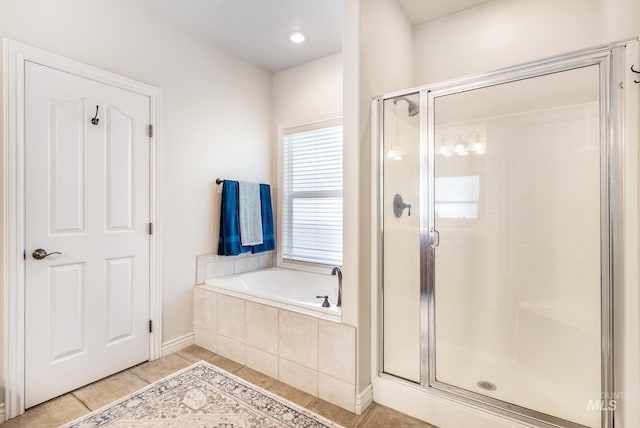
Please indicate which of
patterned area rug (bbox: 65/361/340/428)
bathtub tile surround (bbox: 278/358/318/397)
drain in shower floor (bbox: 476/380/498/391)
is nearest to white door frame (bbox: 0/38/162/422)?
patterned area rug (bbox: 65/361/340/428)

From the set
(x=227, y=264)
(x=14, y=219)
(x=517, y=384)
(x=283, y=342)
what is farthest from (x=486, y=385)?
(x=14, y=219)

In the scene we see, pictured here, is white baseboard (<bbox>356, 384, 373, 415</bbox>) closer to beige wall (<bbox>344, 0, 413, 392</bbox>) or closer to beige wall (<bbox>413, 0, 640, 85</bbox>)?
beige wall (<bbox>344, 0, 413, 392</bbox>)

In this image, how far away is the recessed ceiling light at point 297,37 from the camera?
8.82 ft

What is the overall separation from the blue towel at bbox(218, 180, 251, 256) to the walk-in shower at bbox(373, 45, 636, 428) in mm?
1482

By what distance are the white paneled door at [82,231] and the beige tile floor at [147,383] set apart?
0.08 m

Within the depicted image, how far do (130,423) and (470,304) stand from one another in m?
2.05

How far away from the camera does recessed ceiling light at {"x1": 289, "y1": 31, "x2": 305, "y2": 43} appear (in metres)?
2.69

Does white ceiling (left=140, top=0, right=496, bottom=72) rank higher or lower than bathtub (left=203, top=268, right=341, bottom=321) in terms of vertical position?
higher

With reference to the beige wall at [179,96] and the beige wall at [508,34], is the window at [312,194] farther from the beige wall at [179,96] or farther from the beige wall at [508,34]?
the beige wall at [508,34]

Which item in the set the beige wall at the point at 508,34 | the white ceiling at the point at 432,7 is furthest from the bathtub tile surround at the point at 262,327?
the white ceiling at the point at 432,7

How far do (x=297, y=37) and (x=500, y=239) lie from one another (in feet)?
7.39

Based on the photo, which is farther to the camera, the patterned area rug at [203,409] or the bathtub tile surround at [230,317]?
the bathtub tile surround at [230,317]

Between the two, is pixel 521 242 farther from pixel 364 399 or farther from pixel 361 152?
pixel 364 399

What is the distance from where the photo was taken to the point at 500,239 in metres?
1.93
